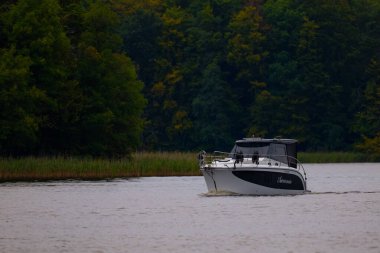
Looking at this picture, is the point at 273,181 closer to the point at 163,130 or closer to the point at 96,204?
the point at 96,204

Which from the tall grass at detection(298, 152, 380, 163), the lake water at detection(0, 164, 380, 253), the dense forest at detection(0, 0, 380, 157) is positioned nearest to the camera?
the lake water at detection(0, 164, 380, 253)

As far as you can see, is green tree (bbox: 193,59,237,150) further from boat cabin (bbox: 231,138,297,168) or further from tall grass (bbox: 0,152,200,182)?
boat cabin (bbox: 231,138,297,168)

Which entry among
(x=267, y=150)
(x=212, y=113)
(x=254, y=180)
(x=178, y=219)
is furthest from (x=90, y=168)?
(x=212, y=113)

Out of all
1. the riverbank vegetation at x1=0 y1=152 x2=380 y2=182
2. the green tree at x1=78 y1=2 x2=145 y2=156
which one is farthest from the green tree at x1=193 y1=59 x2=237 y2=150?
the riverbank vegetation at x1=0 y1=152 x2=380 y2=182

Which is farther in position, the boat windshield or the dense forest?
the dense forest

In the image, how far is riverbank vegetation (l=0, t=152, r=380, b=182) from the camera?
7219 centimetres

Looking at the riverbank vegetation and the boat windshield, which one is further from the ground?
the boat windshield

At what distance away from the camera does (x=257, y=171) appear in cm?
5716

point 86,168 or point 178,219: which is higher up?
point 86,168

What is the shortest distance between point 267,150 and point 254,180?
1.75 meters

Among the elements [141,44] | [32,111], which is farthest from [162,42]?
[32,111]

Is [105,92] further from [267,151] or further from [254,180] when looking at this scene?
[254,180]

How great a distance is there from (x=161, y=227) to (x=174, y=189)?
70.8ft

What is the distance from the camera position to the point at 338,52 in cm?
13838
